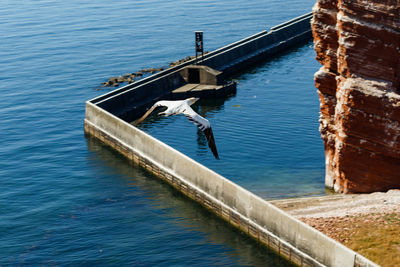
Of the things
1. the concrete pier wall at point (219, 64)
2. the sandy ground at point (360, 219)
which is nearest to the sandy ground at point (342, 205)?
the sandy ground at point (360, 219)

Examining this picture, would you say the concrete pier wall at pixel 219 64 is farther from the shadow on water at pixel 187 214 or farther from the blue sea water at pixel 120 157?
the shadow on water at pixel 187 214

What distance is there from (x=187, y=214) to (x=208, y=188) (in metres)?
2.28

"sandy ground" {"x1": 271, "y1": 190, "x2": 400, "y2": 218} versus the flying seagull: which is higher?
the flying seagull

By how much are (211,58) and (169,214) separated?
39858 millimetres

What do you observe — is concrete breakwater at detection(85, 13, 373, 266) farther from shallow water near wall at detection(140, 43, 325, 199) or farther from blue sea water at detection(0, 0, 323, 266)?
shallow water near wall at detection(140, 43, 325, 199)

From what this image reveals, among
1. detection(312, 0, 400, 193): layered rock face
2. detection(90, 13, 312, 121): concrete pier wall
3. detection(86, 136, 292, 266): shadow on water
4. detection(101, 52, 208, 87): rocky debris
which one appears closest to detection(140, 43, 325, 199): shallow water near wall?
detection(90, 13, 312, 121): concrete pier wall

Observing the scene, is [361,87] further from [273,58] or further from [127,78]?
[273,58]

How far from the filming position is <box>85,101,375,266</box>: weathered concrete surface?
103ft

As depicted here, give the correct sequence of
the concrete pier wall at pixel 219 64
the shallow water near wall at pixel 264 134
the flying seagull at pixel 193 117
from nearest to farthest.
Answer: the flying seagull at pixel 193 117
the shallow water near wall at pixel 264 134
the concrete pier wall at pixel 219 64

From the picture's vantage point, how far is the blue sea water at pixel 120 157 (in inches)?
1462

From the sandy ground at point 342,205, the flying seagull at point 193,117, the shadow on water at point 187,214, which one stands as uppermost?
the flying seagull at point 193,117

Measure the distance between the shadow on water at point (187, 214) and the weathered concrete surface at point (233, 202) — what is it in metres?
0.48

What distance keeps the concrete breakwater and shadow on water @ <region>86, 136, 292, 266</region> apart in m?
0.49

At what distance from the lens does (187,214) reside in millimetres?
41094
